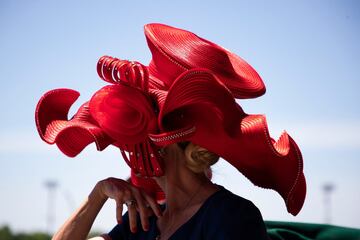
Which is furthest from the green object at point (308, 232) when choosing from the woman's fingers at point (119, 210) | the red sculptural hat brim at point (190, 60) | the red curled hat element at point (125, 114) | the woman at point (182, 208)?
the red curled hat element at point (125, 114)

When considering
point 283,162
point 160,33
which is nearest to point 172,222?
point 283,162

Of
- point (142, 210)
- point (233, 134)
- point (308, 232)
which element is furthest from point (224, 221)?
point (308, 232)

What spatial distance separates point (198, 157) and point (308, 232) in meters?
0.94

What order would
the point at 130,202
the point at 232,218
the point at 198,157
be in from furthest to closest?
the point at 130,202 < the point at 198,157 < the point at 232,218

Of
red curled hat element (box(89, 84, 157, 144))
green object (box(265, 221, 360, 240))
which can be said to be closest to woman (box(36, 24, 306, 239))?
red curled hat element (box(89, 84, 157, 144))

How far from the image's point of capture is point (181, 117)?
2172mm

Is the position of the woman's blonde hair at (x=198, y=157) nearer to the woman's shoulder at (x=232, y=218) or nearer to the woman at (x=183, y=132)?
the woman at (x=183, y=132)

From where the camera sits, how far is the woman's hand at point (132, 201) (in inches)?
94.0

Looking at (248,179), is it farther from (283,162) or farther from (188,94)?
(188,94)

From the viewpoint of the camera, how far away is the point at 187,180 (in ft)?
7.79

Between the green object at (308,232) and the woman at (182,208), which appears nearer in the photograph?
the woman at (182,208)

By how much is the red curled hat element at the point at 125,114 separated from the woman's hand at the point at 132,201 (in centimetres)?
28

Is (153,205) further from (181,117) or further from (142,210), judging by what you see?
(181,117)

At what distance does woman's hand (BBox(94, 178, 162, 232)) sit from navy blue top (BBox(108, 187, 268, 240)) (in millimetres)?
131
